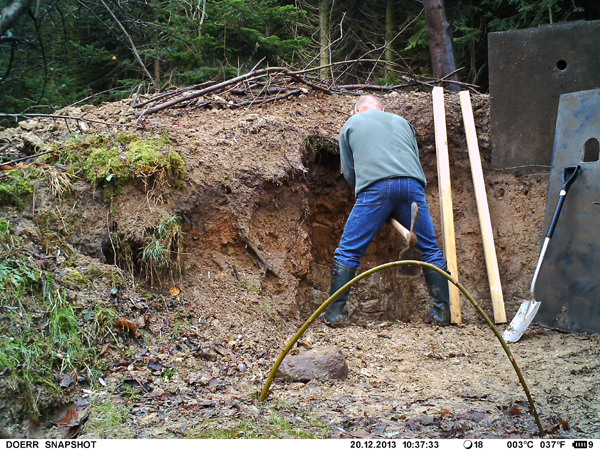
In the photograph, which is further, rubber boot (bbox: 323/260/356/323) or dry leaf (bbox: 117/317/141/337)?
rubber boot (bbox: 323/260/356/323)

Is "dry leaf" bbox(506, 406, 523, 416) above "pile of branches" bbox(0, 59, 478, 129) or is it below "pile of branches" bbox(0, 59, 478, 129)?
below

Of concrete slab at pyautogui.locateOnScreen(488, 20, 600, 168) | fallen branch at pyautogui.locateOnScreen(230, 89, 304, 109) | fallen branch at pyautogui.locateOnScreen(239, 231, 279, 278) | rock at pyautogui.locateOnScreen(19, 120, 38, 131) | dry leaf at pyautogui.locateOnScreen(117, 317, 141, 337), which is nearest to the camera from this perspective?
dry leaf at pyautogui.locateOnScreen(117, 317, 141, 337)

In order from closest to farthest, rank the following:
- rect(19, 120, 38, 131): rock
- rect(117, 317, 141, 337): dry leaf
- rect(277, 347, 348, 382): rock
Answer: rect(277, 347, 348, 382): rock → rect(117, 317, 141, 337): dry leaf → rect(19, 120, 38, 131): rock

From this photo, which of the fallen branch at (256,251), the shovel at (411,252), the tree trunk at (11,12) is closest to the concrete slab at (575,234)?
the shovel at (411,252)

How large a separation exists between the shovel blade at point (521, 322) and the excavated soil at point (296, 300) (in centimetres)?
9

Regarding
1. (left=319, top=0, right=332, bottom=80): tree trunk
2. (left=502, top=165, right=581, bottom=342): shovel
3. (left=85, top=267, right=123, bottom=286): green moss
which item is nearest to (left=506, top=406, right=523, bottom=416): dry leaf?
(left=502, top=165, right=581, bottom=342): shovel

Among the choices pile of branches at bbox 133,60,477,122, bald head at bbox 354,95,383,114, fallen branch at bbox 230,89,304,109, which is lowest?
bald head at bbox 354,95,383,114

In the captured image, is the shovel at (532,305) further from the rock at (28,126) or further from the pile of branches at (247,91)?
the rock at (28,126)

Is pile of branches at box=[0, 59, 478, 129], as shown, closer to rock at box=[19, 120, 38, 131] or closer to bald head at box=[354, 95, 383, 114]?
rock at box=[19, 120, 38, 131]

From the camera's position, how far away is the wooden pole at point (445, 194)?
178 inches

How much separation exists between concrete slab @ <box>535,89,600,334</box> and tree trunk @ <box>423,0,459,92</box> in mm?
3060

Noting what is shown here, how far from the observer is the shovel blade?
4047 millimetres
